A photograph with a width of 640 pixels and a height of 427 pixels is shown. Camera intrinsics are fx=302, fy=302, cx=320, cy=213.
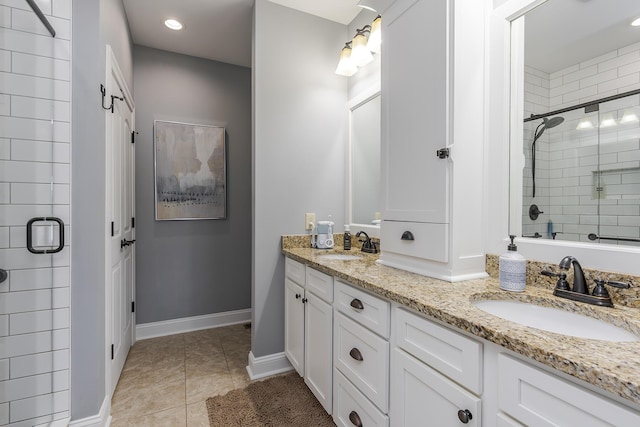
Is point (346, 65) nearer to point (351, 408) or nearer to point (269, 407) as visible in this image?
point (351, 408)

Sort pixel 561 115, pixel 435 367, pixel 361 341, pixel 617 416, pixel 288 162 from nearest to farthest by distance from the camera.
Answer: pixel 617 416
pixel 435 367
pixel 561 115
pixel 361 341
pixel 288 162

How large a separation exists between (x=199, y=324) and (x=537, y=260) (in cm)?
292

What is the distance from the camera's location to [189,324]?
2.99 m

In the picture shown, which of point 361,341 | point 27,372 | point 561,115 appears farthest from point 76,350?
point 561,115

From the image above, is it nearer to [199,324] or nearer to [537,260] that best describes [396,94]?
[537,260]

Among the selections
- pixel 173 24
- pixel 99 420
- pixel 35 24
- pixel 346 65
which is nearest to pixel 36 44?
pixel 35 24

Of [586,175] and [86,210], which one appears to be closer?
[586,175]

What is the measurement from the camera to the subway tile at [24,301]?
55.6 inches

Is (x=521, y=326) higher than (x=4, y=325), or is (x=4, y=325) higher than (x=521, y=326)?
(x=521, y=326)

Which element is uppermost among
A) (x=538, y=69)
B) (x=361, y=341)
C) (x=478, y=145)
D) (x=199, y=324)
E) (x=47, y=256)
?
(x=538, y=69)

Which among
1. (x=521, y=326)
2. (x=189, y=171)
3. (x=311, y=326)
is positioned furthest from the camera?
(x=189, y=171)

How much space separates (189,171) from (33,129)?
1.49 m

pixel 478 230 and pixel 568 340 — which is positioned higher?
pixel 478 230

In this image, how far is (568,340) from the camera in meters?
0.69
